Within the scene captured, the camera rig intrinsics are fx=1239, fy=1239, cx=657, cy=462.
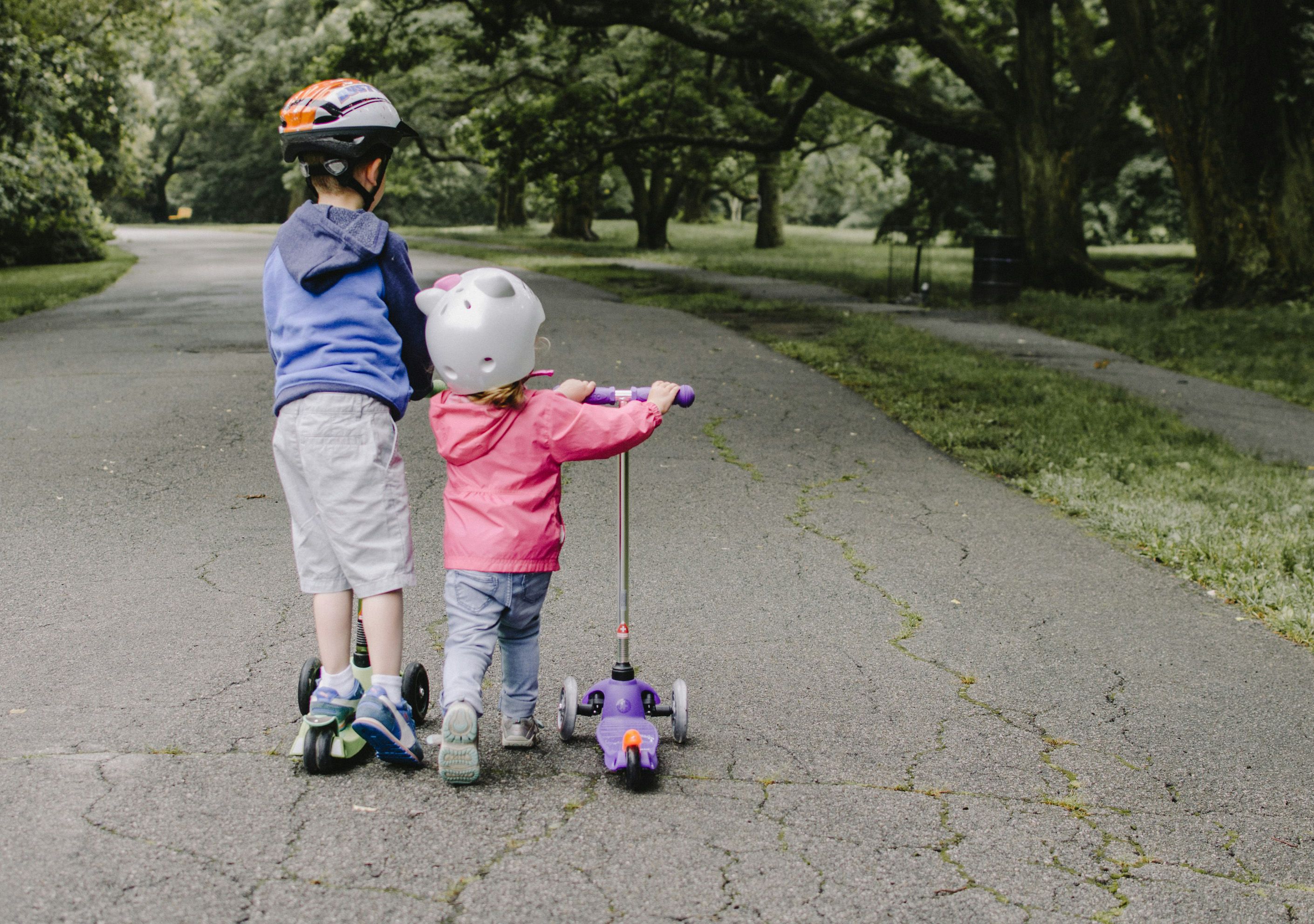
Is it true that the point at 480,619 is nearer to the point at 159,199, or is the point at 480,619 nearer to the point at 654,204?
the point at 654,204

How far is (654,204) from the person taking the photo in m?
32.7

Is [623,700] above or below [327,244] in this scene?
below

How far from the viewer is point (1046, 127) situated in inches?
733

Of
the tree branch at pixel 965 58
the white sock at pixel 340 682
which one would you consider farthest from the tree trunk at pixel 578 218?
the white sock at pixel 340 682

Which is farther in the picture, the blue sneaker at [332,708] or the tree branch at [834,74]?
the tree branch at [834,74]

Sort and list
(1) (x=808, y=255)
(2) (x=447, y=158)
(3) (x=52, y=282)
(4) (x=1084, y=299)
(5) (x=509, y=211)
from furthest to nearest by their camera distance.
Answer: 1. (5) (x=509, y=211)
2. (2) (x=447, y=158)
3. (1) (x=808, y=255)
4. (3) (x=52, y=282)
5. (4) (x=1084, y=299)

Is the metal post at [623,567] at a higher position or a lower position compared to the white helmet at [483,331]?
lower

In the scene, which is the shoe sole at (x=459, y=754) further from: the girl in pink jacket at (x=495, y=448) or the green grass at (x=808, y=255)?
the green grass at (x=808, y=255)

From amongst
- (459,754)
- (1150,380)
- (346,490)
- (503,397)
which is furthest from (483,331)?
(1150,380)

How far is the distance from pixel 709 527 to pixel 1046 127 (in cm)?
1492

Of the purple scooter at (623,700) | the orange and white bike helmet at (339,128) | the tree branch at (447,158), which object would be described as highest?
the tree branch at (447,158)

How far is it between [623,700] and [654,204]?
30258 mm

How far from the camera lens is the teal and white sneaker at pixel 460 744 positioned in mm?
3020

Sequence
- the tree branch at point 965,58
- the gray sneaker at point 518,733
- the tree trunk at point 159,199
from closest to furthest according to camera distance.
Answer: the gray sneaker at point 518,733 → the tree branch at point 965,58 → the tree trunk at point 159,199
